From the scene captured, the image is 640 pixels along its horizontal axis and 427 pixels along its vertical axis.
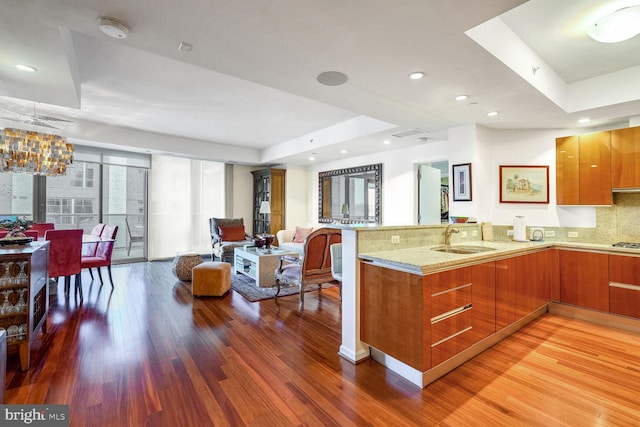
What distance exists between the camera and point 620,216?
3496mm

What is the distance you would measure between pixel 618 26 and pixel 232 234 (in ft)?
21.5

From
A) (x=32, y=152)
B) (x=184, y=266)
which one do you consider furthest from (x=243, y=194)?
(x=32, y=152)

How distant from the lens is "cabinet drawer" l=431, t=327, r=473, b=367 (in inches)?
84.0

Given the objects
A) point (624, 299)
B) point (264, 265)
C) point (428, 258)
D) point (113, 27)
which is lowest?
point (624, 299)

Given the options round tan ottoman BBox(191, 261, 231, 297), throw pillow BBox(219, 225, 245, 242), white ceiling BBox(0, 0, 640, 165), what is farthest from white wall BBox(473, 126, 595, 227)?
throw pillow BBox(219, 225, 245, 242)

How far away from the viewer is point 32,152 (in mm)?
3754

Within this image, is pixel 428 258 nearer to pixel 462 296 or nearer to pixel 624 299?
pixel 462 296

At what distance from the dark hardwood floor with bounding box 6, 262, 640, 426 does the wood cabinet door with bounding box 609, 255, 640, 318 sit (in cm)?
26

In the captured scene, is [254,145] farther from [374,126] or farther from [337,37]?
[337,37]

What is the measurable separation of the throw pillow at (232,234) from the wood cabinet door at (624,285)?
20.6 feet

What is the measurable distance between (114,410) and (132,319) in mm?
1754

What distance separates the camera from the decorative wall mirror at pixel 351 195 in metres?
6.11

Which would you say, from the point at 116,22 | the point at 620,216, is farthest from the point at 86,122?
the point at 620,216

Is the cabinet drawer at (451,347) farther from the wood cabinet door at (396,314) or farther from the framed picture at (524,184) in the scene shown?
the framed picture at (524,184)
